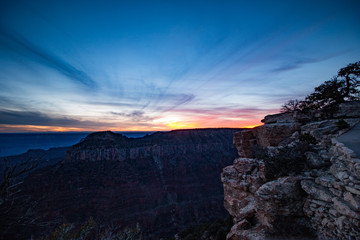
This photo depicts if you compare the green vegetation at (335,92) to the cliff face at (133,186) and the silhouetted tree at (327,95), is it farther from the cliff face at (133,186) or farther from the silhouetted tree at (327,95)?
the cliff face at (133,186)

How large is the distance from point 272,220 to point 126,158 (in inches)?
1956

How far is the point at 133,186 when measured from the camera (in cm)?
4262

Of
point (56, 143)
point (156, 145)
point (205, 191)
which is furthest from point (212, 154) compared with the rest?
point (56, 143)

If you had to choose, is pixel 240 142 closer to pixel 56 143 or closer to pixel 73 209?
pixel 73 209

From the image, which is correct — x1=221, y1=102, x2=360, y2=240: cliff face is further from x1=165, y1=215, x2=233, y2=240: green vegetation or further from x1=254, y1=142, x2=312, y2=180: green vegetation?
x1=165, y1=215, x2=233, y2=240: green vegetation

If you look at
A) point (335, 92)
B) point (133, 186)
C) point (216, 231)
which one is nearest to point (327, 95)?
point (335, 92)

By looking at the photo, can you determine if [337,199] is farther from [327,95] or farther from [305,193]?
[327,95]

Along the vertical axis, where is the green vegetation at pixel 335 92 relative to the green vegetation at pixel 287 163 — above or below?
above

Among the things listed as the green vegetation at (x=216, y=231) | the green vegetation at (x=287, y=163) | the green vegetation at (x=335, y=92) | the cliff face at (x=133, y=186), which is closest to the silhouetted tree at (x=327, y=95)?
the green vegetation at (x=335, y=92)

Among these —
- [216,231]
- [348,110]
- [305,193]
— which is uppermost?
[348,110]

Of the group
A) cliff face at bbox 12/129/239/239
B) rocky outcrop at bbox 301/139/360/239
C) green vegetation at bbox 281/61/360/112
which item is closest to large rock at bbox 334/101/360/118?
green vegetation at bbox 281/61/360/112

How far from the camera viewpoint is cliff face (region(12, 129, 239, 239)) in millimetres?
33844

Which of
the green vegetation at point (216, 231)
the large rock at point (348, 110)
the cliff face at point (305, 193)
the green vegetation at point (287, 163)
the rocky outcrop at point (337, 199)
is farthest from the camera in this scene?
the green vegetation at point (216, 231)

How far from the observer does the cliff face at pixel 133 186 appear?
33.8 m
